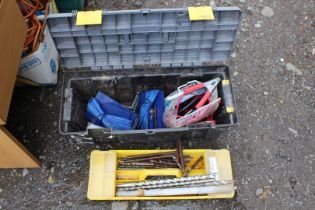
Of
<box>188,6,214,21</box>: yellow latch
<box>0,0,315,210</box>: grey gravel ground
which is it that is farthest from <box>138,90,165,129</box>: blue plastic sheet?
<box>188,6,214,21</box>: yellow latch

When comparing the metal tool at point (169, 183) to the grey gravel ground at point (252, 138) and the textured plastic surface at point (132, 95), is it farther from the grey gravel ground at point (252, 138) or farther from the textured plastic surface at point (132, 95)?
the textured plastic surface at point (132, 95)

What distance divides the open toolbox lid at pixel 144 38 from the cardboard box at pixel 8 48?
0.20 metres

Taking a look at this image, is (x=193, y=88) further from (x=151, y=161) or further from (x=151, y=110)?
(x=151, y=161)

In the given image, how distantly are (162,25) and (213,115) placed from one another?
0.78m

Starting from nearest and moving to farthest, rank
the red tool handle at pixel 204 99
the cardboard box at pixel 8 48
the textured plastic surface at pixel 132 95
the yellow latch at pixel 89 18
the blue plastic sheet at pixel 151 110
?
the cardboard box at pixel 8 48, the yellow latch at pixel 89 18, the textured plastic surface at pixel 132 95, the red tool handle at pixel 204 99, the blue plastic sheet at pixel 151 110

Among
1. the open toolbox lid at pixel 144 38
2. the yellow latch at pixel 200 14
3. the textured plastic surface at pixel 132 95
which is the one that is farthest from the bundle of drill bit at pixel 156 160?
the yellow latch at pixel 200 14

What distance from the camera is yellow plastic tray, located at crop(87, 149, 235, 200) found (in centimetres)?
213

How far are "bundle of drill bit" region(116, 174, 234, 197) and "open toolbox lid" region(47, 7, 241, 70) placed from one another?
0.86 meters

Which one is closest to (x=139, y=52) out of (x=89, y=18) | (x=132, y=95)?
(x=132, y=95)

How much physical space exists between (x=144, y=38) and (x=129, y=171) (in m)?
0.92

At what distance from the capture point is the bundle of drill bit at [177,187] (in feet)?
7.03

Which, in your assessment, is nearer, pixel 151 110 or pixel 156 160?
pixel 156 160

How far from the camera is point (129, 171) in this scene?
222 centimetres

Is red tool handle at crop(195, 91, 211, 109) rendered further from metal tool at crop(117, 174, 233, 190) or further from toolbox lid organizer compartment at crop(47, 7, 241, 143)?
metal tool at crop(117, 174, 233, 190)
